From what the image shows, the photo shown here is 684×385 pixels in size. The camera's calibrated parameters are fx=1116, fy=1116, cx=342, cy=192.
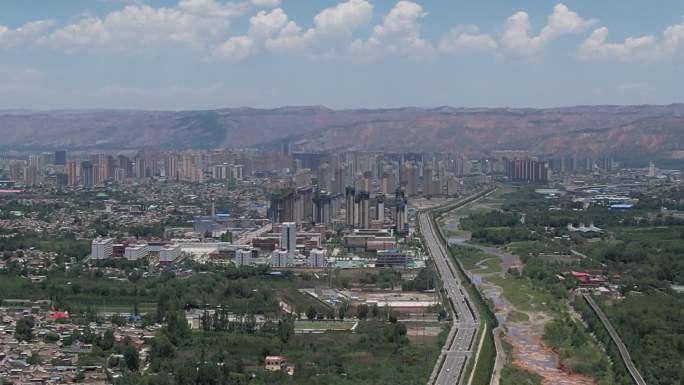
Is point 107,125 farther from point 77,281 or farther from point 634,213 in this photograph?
point 77,281

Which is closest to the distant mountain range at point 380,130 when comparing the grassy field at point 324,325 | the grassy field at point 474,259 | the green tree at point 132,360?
the grassy field at point 474,259

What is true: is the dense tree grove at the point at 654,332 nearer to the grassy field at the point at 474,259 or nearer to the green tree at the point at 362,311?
the green tree at the point at 362,311

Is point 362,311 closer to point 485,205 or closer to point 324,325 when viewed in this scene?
point 324,325

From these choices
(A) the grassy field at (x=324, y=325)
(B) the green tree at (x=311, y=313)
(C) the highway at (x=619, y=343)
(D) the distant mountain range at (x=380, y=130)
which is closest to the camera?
(C) the highway at (x=619, y=343)

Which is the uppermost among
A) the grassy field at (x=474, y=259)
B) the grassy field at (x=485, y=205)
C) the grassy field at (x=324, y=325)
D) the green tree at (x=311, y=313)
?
the grassy field at (x=485, y=205)

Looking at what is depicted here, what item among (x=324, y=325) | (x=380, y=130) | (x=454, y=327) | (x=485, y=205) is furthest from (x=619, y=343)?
(x=380, y=130)

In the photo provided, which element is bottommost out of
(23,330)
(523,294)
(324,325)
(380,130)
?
(324,325)
